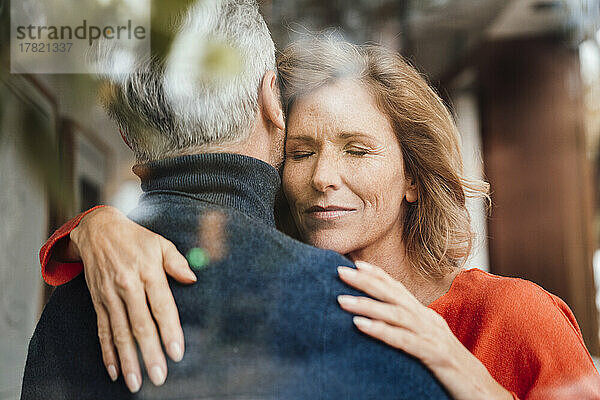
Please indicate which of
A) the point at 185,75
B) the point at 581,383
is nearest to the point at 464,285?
the point at 581,383

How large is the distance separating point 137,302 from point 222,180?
0.46ft

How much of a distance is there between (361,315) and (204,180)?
0.20m

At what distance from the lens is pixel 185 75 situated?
0.65 meters

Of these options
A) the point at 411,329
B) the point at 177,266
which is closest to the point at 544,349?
the point at 411,329

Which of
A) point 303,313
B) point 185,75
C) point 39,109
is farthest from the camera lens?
point 39,109

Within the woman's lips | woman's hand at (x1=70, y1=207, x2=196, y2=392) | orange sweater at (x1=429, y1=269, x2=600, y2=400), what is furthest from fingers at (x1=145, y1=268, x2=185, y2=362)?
orange sweater at (x1=429, y1=269, x2=600, y2=400)

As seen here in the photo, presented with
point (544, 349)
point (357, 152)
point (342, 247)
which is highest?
point (357, 152)

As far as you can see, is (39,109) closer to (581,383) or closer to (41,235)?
(41,235)

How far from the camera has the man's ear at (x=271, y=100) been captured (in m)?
0.63

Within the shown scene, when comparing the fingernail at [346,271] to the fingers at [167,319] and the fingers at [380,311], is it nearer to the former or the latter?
the fingers at [380,311]

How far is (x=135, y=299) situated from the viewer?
0.52 meters

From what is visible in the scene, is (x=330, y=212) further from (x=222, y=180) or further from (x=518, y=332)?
(x=518, y=332)

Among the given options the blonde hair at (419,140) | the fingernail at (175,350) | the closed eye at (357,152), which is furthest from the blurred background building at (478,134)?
the fingernail at (175,350)

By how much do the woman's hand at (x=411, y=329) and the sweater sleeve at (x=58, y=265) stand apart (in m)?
0.29
